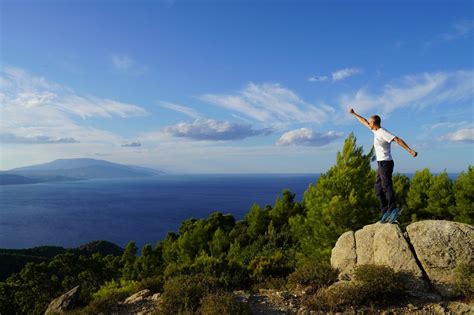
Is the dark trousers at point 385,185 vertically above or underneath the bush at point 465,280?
above

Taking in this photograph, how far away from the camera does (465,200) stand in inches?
996

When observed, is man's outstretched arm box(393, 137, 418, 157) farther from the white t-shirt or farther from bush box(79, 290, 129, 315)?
bush box(79, 290, 129, 315)

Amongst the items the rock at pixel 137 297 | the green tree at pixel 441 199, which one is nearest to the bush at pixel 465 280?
the rock at pixel 137 297

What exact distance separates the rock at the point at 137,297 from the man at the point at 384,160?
27.4 feet

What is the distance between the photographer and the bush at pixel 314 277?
10.0m

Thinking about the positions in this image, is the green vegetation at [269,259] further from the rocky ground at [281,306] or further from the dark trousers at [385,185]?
the dark trousers at [385,185]

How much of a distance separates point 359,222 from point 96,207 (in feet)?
526

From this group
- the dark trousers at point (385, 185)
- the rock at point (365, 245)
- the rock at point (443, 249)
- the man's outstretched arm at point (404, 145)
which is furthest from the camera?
the rock at point (365, 245)

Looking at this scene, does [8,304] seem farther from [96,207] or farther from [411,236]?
[96,207]

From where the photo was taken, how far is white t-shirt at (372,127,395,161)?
9769 millimetres

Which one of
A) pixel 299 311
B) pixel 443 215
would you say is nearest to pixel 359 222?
pixel 443 215

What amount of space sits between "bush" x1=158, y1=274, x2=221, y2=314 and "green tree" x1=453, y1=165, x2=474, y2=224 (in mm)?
23559

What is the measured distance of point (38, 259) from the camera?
204 ft

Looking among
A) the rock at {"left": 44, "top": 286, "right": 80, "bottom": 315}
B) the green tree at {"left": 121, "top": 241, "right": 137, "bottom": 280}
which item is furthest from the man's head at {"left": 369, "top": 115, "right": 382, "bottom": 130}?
the green tree at {"left": 121, "top": 241, "right": 137, "bottom": 280}
